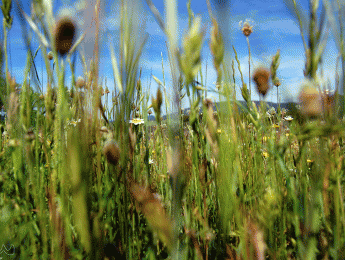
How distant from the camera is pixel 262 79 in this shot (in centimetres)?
72

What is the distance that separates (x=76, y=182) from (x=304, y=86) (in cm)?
46

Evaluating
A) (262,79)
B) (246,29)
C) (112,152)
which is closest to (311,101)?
(262,79)

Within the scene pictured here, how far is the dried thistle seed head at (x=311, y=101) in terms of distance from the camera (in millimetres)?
474

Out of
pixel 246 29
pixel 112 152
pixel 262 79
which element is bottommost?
pixel 112 152

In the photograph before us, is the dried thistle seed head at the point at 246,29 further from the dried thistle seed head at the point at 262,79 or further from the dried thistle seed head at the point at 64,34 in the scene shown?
the dried thistle seed head at the point at 64,34

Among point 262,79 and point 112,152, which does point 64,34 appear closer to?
point 112,152

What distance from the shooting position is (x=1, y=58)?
81 centimetres

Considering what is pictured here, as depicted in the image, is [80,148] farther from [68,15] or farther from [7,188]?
[7,188]

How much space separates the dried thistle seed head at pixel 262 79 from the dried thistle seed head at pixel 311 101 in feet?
0.76

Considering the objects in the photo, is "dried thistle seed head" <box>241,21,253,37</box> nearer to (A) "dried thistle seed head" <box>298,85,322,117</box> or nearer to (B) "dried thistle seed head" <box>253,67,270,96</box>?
(B) "dried thistle seed head" <box>253,67,270,96</box>

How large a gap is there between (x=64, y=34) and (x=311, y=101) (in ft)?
1.60

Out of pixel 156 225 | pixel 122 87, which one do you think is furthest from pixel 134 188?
pixel 122 87

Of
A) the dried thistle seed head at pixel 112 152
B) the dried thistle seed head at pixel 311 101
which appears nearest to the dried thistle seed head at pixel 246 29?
the dried thistle seed head at pixel 311 101

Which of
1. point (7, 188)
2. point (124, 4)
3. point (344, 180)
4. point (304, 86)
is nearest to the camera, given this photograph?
point (124, 4)
